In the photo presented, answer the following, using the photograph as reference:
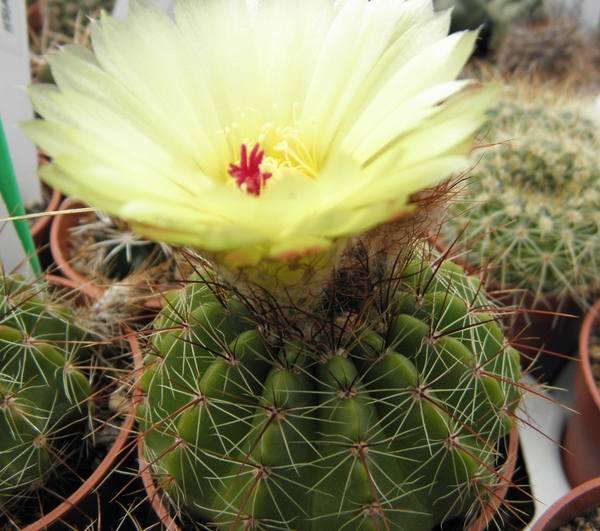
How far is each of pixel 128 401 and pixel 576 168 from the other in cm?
94

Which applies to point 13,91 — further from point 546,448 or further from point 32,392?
point 546,448

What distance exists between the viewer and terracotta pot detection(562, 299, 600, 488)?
972 mm

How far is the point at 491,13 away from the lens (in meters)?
2.01

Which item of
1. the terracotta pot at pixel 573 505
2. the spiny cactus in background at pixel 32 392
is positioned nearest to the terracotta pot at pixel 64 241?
the spiny cactus in background at pixel 32 392

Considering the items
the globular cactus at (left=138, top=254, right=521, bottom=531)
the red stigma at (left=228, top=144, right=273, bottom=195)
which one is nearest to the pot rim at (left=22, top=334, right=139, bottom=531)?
the globular cactus at (left=138, top=254, right=521, bottom=531)

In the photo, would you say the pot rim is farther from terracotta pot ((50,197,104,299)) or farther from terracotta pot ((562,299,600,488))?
terracotta pot ((562,299,600,488))

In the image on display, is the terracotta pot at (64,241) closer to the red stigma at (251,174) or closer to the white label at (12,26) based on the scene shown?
the white label at (12,26)

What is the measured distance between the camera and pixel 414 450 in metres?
0.56

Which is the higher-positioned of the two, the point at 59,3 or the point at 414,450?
the point at 59,3

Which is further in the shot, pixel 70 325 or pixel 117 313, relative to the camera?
pixel 117 313

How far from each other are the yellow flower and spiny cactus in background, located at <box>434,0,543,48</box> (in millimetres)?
1591

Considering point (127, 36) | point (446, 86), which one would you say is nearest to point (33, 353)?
point (127, 36)

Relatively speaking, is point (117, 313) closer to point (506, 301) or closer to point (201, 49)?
point (201, 49)

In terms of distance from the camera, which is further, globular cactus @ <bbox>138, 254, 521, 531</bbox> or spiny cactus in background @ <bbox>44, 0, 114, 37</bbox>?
spiny cactus in background @ <bbox>44, 0, 114, 37</bbox>
